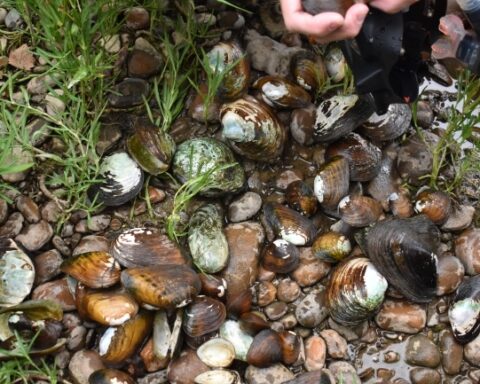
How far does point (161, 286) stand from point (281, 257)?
484 millimetres

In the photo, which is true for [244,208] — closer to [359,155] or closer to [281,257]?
[281,257]

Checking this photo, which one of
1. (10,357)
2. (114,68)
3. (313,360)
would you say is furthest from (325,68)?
(10,357)

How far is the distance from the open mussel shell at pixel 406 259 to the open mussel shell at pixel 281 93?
65cm

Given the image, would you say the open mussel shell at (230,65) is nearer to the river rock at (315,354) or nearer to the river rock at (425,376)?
the river rock at (315,354)

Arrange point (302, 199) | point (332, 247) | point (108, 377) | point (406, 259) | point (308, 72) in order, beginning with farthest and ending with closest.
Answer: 1. point (308, 72)
2. point (302, 199)
3. point (332, 247)
4. point (406, 259)
5. point (108, 377)

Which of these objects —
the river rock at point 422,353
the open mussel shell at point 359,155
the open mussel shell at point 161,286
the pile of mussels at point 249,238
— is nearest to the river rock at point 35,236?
the pile of mussels at point 249,238

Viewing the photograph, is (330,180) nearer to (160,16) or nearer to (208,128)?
(208,128)

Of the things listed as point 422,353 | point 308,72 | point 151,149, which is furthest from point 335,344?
point 308,72

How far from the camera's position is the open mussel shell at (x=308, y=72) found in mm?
2670

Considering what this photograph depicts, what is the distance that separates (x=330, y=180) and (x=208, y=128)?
0.58 meters

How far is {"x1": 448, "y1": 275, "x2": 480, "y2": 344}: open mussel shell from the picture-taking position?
232 centimetres

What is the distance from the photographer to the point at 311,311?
2.38 m

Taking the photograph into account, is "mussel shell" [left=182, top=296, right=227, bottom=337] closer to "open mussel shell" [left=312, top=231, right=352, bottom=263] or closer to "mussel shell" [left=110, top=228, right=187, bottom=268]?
"mussel shell" [left=110, top=228, right=187, bottom=268]

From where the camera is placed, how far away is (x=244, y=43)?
9.19 ft
